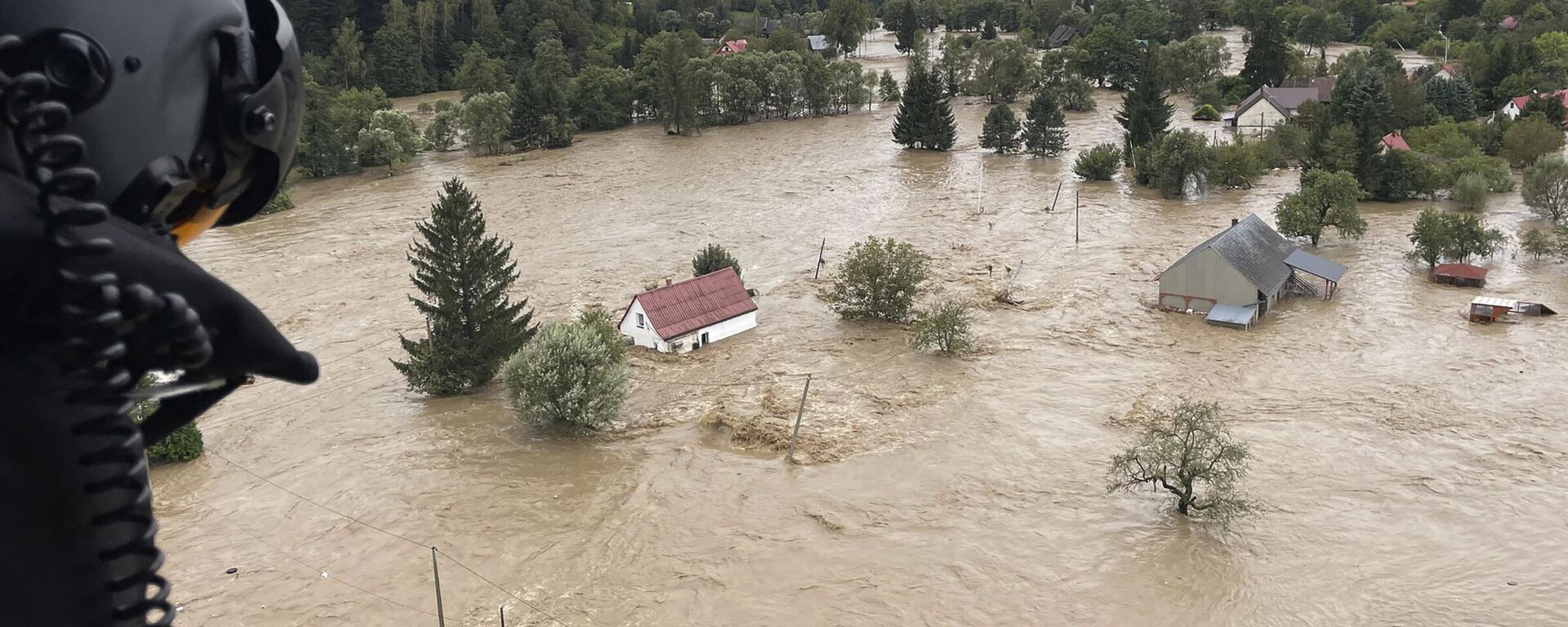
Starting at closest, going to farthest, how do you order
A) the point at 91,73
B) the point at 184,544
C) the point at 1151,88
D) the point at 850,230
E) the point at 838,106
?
the point at 91,73
the point at 184,544
the point at 850,230
the point at 1151,88
the point at 838,106

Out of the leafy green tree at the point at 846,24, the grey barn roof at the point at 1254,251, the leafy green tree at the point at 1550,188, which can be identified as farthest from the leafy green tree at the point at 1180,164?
the leafy green tree at the point at 846,24

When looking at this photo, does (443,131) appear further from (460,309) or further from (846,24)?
(846,24)

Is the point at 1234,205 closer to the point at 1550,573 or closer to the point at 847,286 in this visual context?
the point at 847,286

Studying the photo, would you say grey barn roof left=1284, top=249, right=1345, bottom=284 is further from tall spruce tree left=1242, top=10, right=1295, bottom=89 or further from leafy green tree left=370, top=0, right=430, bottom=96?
leafy green tree left=370, top=0, right=430, bottom=96


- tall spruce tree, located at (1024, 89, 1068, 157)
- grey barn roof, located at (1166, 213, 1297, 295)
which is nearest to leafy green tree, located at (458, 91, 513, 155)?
tall spruce tree, located at (1024, 89, 1068, 157)

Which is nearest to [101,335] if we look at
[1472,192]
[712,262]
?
[712,262]

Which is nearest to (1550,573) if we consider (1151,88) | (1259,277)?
(1259,277)

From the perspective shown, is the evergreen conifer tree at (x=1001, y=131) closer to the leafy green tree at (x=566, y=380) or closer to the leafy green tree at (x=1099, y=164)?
the leafy green tree at (x=1099, y=164)
